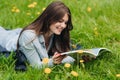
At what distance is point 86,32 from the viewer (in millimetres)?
4312

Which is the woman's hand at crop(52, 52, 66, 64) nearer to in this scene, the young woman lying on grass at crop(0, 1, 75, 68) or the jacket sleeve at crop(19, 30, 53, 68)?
the young woman lying on grass at crop(0, 1, 75, 68)

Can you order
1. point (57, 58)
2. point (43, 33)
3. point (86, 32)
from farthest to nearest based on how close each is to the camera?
point (86, 32) → point (43, 33) → point (57, 58)

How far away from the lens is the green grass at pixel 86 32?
3326mm

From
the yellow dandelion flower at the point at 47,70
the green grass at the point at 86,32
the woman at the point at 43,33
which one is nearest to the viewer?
the yellow dandelion flower at the point at 47,70

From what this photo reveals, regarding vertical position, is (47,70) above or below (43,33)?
below

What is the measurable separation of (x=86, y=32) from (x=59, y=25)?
2.86 ft

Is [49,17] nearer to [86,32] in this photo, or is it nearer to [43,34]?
[43,34]

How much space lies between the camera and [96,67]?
11.6 feet

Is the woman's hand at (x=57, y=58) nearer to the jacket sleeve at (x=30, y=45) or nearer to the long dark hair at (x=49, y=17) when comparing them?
the jacket sleeve at (x=30, y=45)

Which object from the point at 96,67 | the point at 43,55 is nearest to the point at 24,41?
the point at 43,55

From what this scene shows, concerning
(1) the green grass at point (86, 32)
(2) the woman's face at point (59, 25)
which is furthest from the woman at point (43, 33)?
(1) the green grass at point (86, 32)

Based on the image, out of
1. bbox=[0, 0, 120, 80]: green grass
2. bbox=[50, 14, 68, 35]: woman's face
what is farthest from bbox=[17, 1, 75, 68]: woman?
bbox=[0, 0, 120, 80]: green grass

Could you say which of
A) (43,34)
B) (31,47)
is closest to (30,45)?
(31,47)

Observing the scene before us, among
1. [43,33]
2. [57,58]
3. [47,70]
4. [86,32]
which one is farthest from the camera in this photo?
[86,32]
